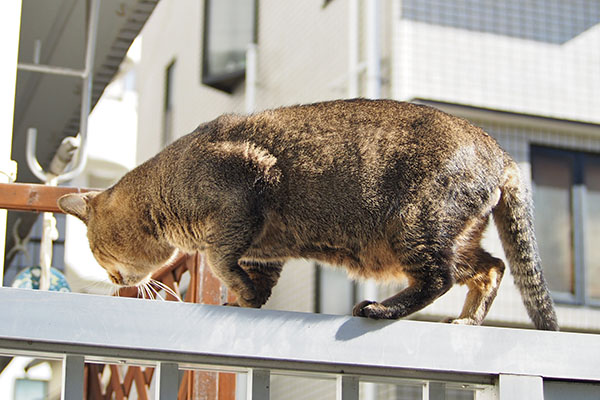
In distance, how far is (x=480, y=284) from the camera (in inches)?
152

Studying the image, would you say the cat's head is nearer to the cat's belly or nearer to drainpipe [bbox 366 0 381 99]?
the cat's belly

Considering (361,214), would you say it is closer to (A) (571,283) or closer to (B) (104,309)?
(B) (104,309)

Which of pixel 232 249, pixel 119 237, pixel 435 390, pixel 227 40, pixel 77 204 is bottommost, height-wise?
pixel 435 390

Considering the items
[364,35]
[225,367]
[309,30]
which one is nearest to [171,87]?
[309,30]

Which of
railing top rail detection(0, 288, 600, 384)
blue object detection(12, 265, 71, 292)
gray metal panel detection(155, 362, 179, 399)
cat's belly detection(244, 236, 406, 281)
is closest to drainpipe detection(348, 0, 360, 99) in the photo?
blue object detection(12, 265, 71, 292)

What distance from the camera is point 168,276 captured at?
15.3 ft

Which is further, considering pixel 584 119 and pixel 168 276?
pixel 584 119

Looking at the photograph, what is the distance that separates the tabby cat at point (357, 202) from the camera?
3467 millimetres

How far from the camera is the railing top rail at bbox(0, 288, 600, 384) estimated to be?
225cm

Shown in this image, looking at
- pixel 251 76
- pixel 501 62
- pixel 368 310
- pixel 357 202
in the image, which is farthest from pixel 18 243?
pixel 251 76

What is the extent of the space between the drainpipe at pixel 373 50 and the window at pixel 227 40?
3540mm

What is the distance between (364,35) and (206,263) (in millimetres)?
5897

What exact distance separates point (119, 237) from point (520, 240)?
1.65 metres

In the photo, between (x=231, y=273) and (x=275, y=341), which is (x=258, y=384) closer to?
(x=275, y=341)
